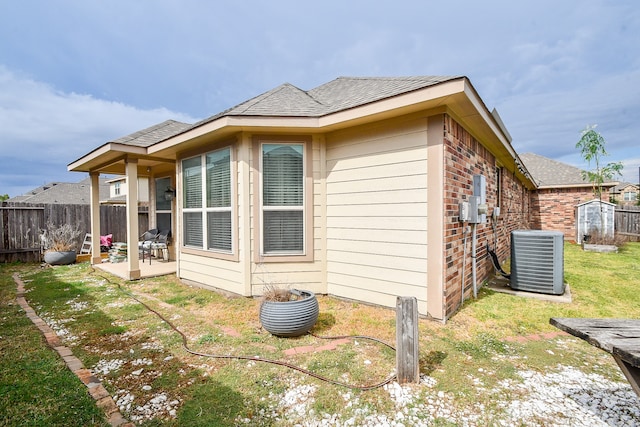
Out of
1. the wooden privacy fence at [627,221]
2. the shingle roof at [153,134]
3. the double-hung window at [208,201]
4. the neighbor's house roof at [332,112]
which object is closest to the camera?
the neighbor's house roof at [332,112]

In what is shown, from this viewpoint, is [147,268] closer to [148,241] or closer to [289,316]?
[148,241]

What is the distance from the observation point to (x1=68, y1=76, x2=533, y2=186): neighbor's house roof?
3441 mm

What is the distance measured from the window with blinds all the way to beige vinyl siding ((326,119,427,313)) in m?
0.49

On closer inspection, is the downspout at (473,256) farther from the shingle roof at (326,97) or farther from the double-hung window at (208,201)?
the double-hung window at (208,201)

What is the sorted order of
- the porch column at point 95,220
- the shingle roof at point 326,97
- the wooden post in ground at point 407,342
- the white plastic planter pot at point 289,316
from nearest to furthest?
the wooden post in ground at point 407,342, the white plastic planter pot at point 289,316, the shingle roof at point 326,97, the porch column at point 95,220

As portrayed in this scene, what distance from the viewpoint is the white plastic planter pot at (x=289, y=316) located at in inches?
122

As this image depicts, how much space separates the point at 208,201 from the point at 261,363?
340cm

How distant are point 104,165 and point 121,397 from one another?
23.3 ft

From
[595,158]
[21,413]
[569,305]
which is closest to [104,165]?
[21,413]

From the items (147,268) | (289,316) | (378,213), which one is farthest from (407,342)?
(147,268)

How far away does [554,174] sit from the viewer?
1512 centimetres

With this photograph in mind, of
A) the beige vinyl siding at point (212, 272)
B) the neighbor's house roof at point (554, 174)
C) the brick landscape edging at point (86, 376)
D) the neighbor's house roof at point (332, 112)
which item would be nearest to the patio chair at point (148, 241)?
the neighbor's house roof at point (332, 112)

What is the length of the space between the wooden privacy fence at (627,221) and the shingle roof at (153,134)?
1804 cm

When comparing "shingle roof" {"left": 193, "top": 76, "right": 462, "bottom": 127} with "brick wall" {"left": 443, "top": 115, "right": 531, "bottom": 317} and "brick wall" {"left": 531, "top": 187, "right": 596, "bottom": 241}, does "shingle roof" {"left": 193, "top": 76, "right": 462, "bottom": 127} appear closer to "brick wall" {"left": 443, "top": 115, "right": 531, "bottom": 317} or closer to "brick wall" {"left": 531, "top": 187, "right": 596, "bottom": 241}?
"brick wall" {"left": 443, "top": 115, "right": 531, "bottom": 317}
